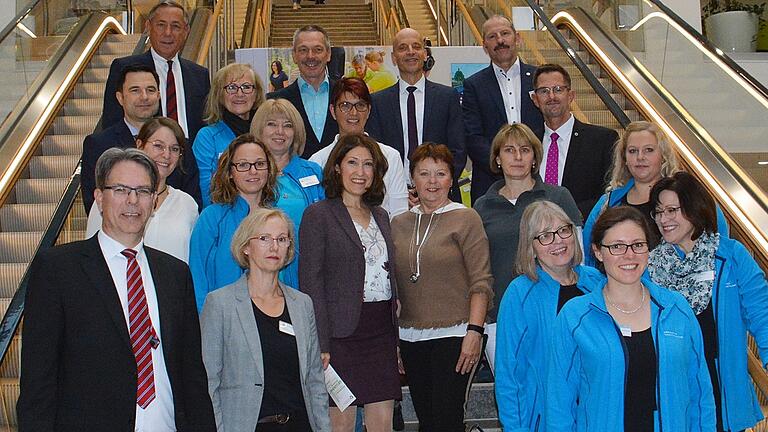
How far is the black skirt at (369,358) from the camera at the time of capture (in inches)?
178

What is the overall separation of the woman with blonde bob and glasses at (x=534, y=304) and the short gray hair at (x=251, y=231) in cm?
90

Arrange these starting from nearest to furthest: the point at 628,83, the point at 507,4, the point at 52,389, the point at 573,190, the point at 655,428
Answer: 1. the point at 52,389
2. the point at 655,428
3. the point at 573,190
4. the point at 628,83
5. the point at 507,4

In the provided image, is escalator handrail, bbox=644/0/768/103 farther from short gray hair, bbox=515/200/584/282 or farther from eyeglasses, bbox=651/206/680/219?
short gray hair, bbox=515/200/584/282

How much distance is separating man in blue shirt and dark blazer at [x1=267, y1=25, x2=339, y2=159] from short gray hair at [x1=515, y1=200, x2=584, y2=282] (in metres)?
2.09

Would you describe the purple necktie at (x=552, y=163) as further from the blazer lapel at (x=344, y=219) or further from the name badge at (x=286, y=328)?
the name badge at (x=286, y=328)

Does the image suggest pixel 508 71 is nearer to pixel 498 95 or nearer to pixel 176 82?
pixel 498 95

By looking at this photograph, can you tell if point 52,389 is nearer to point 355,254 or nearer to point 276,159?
point 355,254

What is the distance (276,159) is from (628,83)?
164 inches

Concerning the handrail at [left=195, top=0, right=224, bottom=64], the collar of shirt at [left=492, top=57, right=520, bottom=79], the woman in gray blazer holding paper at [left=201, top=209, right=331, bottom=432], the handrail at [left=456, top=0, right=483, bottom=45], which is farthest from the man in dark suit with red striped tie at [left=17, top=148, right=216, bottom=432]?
the handrail at [left=456, top=0, right=483, bottom=45]

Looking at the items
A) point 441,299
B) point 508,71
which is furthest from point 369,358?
point 508,71

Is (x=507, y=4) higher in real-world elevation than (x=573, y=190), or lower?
higher

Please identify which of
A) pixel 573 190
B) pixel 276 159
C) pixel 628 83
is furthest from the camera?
pixel 628 83

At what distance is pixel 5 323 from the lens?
449 centimetres

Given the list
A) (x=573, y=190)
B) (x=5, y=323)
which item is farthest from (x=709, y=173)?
(x=5, y=323)
